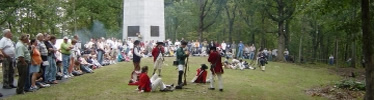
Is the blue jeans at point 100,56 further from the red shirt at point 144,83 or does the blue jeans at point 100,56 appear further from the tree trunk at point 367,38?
the tree trunk at point 367,38

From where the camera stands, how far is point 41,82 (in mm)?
11562

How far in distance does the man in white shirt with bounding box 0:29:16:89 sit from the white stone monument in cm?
1547

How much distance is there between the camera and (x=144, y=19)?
1031 inches

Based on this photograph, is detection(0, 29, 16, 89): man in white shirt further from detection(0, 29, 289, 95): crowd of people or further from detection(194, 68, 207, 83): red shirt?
detection(194, 68, 207, 83): red shirt

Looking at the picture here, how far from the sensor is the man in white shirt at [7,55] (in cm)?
953

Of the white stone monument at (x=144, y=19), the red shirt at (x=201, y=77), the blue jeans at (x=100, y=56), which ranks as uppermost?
the white stone monument at (x=144, y=19)

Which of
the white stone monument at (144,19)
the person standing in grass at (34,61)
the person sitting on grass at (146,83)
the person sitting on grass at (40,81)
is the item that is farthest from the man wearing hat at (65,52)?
the white stone monument at (144,19)

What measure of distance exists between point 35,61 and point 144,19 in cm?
1621

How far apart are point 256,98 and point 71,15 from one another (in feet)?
106

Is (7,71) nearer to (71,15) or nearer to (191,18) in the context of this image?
(71,15)

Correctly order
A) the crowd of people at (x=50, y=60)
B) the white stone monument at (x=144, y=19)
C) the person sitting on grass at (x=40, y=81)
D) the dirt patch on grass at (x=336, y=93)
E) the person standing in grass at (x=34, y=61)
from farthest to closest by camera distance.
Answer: the white stone monument at (x=144, y=19)
the dirt patch on grass at (x=336, y=93)
the person sitting on grass at (x=40, y=81)
the person standing in grass at (x=34, y=61)
the crowd of people at (x=50, y=60)

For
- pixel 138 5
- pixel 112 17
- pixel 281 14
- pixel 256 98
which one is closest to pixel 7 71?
pixel 256 98

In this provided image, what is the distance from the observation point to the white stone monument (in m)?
26.2

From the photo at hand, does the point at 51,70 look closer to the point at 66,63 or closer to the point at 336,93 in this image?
the point at 66,63
